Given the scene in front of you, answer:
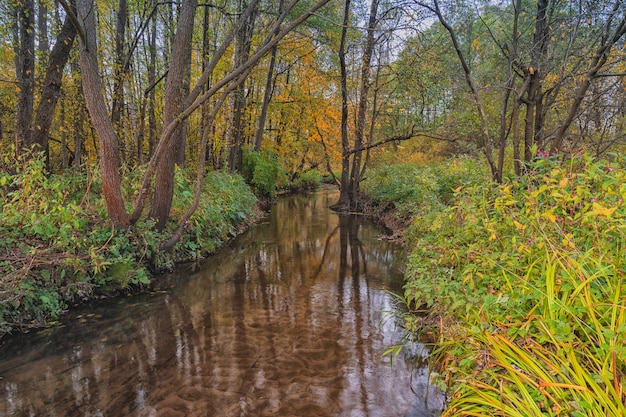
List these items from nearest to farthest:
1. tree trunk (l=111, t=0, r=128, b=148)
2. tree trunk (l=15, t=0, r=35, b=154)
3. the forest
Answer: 1. the forest
2. tree trunk (l=15, t=0, r=35, b=154)
3. tree trunk (l=111, t=0, r=128, b=148)

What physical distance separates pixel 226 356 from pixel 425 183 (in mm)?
8647

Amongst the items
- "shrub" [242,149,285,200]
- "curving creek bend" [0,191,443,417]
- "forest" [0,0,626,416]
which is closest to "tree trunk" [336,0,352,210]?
"forest" [0,0,626,416]

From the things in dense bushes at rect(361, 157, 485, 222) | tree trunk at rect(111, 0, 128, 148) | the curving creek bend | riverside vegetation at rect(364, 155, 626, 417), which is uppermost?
tree trunk at rect(111, 0, 128, 148)

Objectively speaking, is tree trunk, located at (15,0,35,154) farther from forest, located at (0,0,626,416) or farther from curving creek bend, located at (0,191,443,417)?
curving creek bend, located at (0,191,443,417)

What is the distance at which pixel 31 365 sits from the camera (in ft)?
14.0

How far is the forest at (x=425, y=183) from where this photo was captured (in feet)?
9.05

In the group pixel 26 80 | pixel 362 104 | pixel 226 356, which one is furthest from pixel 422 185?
pixel 26 80

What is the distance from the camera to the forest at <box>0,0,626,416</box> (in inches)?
109

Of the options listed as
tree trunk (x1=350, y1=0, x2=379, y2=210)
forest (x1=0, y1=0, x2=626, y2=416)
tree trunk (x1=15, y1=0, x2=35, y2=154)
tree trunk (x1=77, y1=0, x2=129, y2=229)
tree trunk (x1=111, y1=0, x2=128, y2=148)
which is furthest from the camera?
tree trunk (x1=350, y1=0, x2=379, y2=210)

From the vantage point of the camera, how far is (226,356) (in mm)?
4531

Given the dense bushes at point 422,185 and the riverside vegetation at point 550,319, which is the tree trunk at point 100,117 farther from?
the dense bushes at point 422,185

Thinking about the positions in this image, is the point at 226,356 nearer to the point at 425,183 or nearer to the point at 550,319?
the point at 550,319

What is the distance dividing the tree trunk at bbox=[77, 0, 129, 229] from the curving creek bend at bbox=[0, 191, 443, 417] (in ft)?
5.74

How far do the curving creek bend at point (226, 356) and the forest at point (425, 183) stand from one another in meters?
0.52
